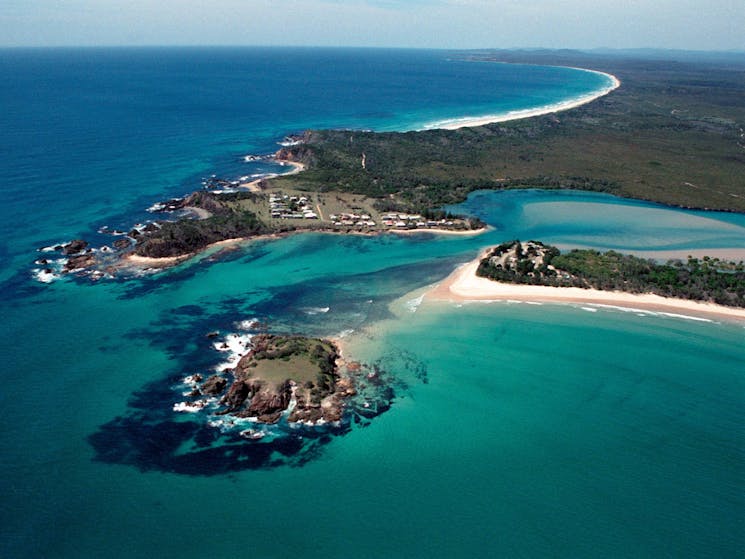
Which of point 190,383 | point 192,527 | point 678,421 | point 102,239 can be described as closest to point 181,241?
point 102,239

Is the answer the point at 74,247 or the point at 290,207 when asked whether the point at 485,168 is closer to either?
the point at 290,207

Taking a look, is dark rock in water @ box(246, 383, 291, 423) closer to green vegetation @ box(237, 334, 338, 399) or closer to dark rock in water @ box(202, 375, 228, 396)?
green vegetation @ box(237, 334, 338, 399)

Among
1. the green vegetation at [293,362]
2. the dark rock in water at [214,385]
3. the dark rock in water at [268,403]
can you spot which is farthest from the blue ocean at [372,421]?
the green vegetation at [293,362]

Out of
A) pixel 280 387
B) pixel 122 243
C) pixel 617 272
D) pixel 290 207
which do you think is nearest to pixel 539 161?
pixel 617 272

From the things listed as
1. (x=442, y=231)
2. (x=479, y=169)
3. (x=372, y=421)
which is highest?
(x=479, y=169)

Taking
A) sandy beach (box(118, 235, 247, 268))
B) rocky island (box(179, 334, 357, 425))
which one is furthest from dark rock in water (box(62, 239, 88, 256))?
rocky island (box(179, 334, 357, 425))

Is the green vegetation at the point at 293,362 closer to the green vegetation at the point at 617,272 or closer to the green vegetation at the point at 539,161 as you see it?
the green vegetation at the point at 617,272
